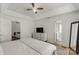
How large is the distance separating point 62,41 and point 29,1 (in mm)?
876

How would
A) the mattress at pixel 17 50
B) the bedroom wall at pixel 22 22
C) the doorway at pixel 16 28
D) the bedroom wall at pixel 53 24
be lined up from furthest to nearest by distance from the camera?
the doorway at pixel 16 28, the bedroom wall at pixel 22 22, the bedroom wall at pixel 53 24, the mattress at pixel 17 50

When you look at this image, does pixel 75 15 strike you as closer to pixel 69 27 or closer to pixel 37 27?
pixel 69 27

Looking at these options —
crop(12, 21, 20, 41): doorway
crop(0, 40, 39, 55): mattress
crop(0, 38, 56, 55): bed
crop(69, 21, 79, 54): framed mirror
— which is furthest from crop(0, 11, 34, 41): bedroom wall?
crop(69, 21, 79, 54): framed mirror

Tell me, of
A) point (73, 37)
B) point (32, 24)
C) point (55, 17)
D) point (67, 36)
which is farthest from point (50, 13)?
point (73, 37)

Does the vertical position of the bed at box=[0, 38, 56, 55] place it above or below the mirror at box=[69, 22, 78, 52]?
below

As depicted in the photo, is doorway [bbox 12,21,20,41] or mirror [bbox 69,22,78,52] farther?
doorway [bbox 12,21,20,41]

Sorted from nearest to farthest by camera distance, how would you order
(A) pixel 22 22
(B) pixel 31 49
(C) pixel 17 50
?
(C) pixel 17 50 < (B) pixel 31 49 < (A) pixel 22 22

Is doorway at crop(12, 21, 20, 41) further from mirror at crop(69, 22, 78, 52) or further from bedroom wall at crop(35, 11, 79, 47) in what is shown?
mirror at crop(69, 22, 78, 52)

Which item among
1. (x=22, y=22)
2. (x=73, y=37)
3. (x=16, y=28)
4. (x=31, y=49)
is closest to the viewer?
(x=31, y=49)

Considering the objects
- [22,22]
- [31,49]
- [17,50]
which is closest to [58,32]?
[31,49]

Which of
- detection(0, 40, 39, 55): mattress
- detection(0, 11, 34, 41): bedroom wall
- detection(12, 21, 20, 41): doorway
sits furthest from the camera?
detection(12, 21, 20, 41): doorway

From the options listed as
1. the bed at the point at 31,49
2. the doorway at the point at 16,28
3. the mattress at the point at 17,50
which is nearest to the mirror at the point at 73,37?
the bed at the point at 31,49

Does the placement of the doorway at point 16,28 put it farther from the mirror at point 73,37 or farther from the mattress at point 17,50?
the mirror at point 73,37

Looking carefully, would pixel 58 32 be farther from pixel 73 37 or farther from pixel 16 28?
pixel 16 28
